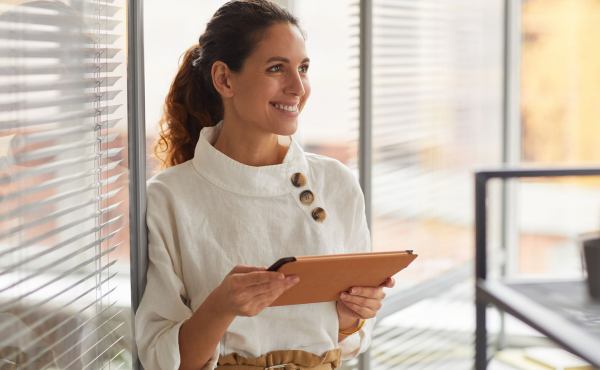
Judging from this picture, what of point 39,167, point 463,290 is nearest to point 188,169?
point 39,167

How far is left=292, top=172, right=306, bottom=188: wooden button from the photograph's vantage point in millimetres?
1522

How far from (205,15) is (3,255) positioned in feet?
3.66

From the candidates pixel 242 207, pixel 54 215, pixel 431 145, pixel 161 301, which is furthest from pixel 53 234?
pixel 431 145

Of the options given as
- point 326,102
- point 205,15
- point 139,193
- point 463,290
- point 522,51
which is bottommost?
point 463,290

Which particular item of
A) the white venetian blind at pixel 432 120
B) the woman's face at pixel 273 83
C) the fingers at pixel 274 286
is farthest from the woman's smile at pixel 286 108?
the white venetian blind at pixel 432 120

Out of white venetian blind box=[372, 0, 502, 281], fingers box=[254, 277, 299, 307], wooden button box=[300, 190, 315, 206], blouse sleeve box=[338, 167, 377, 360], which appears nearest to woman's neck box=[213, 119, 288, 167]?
wooden button box=[300, 190, 315, 206]

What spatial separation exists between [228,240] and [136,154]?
0.31 meters

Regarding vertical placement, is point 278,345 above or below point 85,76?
below

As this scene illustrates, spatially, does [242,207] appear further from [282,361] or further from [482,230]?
[482,230]

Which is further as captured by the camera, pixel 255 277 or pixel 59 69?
pixel 255 277

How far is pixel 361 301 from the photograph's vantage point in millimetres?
1393

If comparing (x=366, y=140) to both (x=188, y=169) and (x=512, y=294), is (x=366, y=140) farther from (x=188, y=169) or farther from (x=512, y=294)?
(x=512, y=294)

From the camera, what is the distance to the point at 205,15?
177 centimetres

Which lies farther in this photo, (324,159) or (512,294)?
(324,159)
